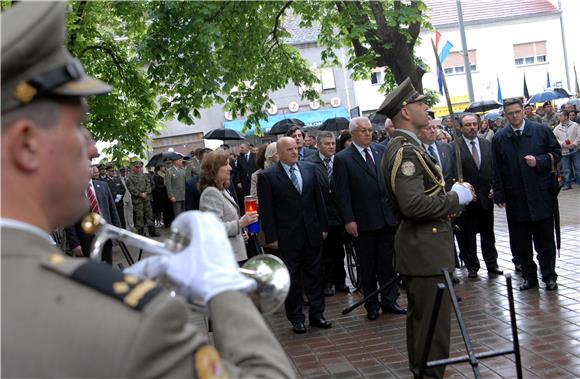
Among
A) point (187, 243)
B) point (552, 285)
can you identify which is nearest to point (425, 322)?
point (187, 243)

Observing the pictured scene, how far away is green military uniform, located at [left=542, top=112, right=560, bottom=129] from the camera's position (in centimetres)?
2013

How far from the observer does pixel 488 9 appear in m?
45.2

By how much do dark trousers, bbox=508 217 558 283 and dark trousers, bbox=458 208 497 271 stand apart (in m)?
1.01

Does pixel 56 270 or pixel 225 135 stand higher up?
pixel 225 135

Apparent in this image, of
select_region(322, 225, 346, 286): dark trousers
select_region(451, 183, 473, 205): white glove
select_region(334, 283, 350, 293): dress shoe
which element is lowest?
select_region(334, 283, 350, 293): dress shoe

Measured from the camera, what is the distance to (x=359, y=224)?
26.5 ft

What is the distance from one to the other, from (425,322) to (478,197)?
5185 millimetres

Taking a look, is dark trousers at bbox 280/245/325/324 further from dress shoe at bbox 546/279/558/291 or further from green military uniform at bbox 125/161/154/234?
green military uniform at bbox 125/161/154/234

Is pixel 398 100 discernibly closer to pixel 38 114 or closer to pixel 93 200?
pixel 38 114

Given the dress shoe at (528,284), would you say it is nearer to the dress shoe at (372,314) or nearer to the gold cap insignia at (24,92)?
the dress shoe at (372,314)

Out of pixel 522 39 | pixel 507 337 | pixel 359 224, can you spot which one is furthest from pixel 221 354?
pixel 522 39

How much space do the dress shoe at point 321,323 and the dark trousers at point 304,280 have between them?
4cm

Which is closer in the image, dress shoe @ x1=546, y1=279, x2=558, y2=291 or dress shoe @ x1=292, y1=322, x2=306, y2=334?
dress shoe @ x1=292, y1=322, x2=306, y2=334

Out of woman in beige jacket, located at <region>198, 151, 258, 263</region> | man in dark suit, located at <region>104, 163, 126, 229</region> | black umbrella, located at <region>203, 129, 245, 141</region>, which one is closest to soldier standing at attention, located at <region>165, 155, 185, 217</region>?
black umbrella, located at <region>203, 129, 245, 141</region>
